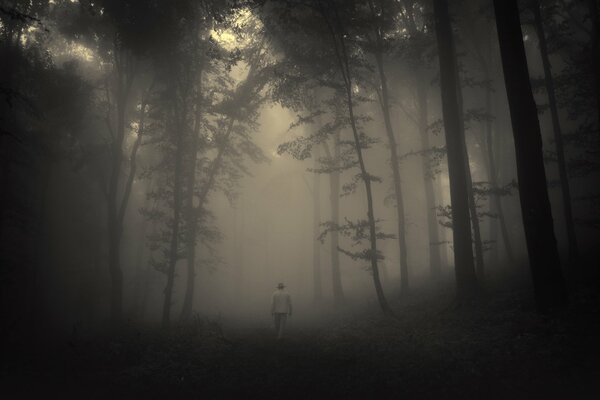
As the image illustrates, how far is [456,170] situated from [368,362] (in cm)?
706

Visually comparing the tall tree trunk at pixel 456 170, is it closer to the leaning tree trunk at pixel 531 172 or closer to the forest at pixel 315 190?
the forest at pixel 315 190

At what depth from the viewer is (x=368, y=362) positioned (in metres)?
8.86

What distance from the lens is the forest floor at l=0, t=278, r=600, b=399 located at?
23.2 feet

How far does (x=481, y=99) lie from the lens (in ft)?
84.1

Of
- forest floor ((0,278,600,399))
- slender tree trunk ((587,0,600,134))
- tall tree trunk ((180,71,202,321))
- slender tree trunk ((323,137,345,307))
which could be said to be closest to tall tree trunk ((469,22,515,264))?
slender tree trunk ((587,0,600,134))

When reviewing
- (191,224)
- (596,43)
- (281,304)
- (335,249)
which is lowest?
(281,304)

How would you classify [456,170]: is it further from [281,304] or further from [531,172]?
[281,304]

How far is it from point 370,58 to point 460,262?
15.1 meters

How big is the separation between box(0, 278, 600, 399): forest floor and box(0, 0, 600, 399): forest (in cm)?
6

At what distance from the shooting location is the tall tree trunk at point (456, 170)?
12203mm

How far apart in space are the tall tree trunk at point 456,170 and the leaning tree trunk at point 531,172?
9.12 feet

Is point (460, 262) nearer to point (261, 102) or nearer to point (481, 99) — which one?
point (261, 102)

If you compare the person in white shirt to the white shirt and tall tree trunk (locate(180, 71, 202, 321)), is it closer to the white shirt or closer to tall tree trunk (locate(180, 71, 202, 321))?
the white shirt

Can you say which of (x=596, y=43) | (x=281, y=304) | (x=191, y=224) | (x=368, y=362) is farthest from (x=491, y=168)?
(x=191, y=224)
